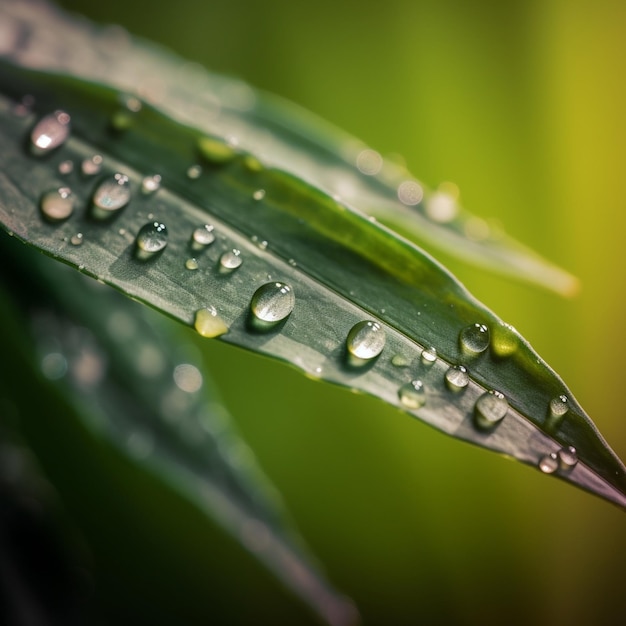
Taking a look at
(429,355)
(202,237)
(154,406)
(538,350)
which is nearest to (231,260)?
(202,237)

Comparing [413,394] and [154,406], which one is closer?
[413,394]

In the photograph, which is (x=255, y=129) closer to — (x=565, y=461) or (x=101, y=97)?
(x=101, y=97)

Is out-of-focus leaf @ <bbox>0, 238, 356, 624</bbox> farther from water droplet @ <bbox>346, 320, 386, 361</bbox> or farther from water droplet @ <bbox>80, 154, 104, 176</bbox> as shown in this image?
water droplet @ <bbox>346, 320, 386, 361</bbox>

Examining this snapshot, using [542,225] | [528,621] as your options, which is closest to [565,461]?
[542,225]

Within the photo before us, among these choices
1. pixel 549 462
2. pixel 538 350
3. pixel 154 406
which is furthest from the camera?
pixel 538 350

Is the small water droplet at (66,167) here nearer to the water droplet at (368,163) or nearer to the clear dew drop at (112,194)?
the clear dew drop at (112,194)

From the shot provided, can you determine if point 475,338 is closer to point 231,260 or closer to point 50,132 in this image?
→ point 231,260
